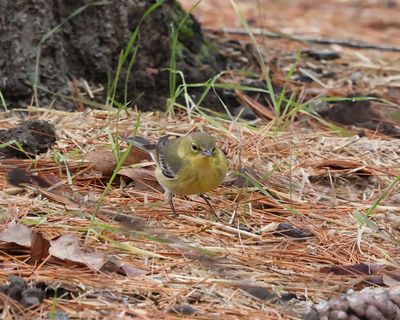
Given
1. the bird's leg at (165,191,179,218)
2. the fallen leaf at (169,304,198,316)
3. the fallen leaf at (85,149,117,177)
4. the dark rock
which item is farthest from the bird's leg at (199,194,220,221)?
the fallen leaf at (169,304,198,316)

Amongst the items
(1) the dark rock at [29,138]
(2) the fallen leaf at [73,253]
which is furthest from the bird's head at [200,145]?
(2) the fallen leaf at [73,253]

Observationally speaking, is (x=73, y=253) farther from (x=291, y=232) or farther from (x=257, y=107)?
(x=257, y=107)

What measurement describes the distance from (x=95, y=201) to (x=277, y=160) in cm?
133

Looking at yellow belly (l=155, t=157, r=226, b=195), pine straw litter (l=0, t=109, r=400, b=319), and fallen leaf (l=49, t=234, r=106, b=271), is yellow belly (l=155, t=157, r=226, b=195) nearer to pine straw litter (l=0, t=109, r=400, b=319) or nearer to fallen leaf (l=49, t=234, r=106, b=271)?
pine straw litter (l=0, t=109, r=400, b=319)

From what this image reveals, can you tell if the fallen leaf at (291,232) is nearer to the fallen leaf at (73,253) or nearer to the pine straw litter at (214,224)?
the pine straw litter at (214,224)

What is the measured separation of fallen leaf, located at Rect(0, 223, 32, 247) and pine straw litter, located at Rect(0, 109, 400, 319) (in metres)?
0.03

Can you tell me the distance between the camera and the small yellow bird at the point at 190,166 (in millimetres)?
5121

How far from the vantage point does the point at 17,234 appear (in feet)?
14.3

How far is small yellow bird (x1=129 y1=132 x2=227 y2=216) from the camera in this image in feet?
16.8

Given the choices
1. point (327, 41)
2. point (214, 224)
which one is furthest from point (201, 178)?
point (327, 41)

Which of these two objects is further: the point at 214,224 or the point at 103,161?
the point at 103,161

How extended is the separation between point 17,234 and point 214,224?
104 cm

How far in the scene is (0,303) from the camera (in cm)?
375

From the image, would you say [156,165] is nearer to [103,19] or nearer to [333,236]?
[333,236]
